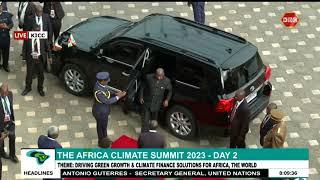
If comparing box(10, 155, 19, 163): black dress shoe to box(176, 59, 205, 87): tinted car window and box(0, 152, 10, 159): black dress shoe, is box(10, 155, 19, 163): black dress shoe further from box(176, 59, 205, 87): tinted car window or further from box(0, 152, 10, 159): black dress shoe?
box(176, 59, 205, 87): tinted car window

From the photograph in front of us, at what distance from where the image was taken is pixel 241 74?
11742mm

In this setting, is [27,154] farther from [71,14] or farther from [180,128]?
[71,14]

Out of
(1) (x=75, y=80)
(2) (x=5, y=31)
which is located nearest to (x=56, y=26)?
(2) (x=5, y=31)

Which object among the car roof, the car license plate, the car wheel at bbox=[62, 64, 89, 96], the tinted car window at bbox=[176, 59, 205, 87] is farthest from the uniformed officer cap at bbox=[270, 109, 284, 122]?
the car wheel at bbox=[62, 64, 89, 96]

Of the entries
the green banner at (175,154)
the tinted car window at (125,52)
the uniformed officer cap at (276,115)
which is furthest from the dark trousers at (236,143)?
the tinted car window at (125,52)

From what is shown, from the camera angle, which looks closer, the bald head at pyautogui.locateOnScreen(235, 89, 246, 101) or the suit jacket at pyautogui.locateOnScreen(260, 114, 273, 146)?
the suit jacket at pyautogui.locateOnScreen(260, 114, 273, 146)

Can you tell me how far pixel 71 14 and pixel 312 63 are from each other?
6668 millimetres

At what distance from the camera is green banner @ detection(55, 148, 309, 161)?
1001 cm

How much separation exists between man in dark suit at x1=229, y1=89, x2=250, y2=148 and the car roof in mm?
903

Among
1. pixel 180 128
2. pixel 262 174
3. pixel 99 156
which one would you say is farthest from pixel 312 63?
pixel 99 156

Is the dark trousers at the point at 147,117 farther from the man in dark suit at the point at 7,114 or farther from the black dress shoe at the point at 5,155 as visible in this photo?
the black dress shoe at the point at 5,155

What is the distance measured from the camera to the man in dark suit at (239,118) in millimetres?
11000

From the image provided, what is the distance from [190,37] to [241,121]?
2.24 metres

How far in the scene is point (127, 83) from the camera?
12469 millimetres
